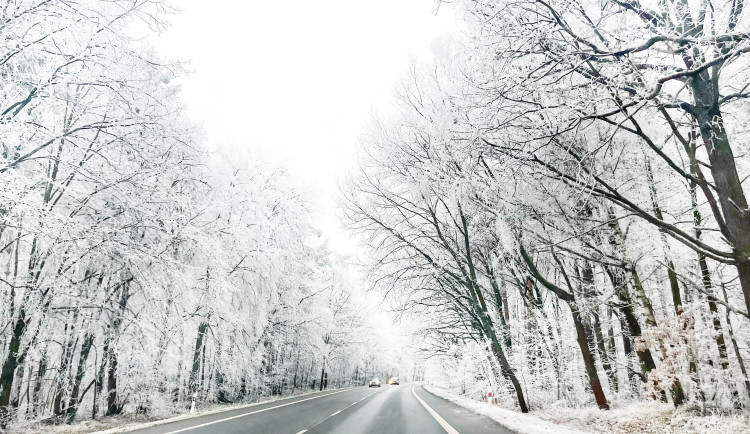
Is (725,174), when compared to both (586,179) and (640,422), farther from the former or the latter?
→ (640,422)

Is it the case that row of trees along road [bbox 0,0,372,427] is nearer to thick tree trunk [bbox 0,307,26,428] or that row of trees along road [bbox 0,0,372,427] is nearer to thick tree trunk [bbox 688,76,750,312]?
thick tree trunk [bbox 0,307,26,428]

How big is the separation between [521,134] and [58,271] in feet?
34.4

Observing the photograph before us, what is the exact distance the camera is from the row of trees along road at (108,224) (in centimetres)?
Result: 620

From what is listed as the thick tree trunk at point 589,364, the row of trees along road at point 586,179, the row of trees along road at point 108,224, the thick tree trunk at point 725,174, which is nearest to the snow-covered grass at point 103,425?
the row of trees along road at point 108,224

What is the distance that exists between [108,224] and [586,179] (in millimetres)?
10316

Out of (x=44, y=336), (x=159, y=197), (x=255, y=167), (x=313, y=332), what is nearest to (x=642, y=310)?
(x=159, y=197)

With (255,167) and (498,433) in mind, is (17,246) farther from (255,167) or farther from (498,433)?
(498,433)

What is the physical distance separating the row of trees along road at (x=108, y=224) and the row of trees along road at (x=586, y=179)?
508 cm

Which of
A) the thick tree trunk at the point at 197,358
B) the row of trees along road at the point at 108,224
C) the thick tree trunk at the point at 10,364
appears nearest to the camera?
the row of trees along road at the point at 108,224

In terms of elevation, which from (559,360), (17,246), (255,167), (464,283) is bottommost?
(559,360)

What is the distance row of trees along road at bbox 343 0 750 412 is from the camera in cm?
381

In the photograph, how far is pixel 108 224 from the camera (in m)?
8.78

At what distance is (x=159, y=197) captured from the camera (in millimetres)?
8672

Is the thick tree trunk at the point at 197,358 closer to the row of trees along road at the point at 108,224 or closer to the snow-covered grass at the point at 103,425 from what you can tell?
the row of trees along road at the point at 108,224
